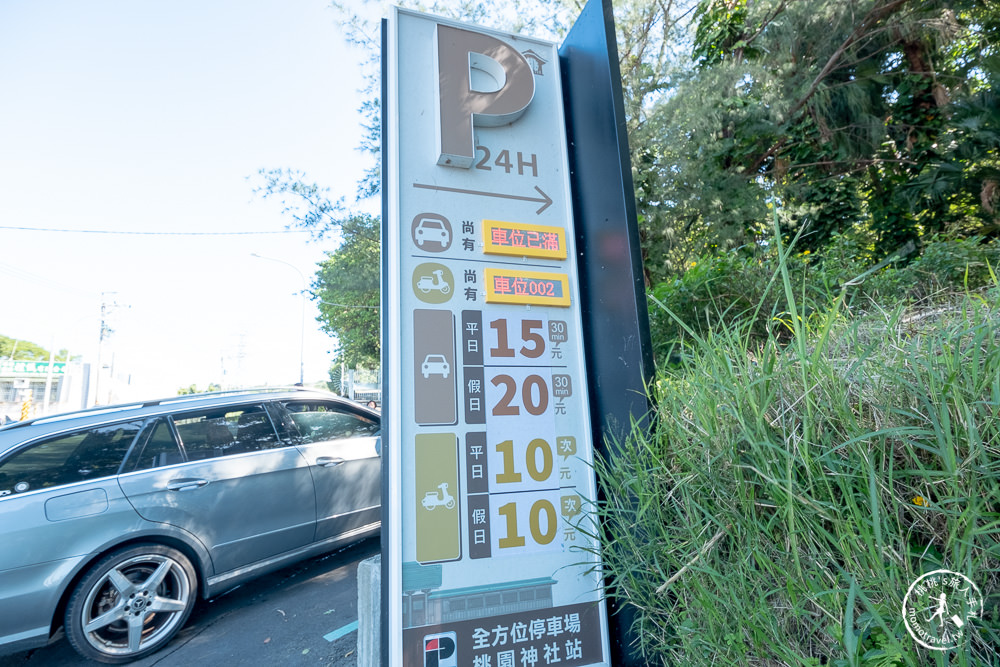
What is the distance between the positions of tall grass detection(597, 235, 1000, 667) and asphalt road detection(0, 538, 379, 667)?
2448 mm

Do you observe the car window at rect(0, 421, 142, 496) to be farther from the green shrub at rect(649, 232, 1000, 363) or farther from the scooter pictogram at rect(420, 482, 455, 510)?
the green shrub at rect(649, 232, 1000, 363)

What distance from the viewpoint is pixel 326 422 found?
14.4 feet

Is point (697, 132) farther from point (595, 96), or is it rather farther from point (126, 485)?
point (126, 485)

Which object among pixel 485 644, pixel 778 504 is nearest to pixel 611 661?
pixel 485 644

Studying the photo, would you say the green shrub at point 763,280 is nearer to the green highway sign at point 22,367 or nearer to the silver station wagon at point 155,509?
the silver station wagon at point 155,509

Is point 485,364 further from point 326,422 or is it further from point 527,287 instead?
point 326,422

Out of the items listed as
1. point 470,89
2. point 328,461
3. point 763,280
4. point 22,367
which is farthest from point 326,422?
point 22,367

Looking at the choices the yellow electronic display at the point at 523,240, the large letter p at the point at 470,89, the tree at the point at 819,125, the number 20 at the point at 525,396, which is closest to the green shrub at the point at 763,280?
the yellow electronic display at the point at 523,240

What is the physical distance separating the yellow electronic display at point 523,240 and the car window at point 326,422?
109 inches

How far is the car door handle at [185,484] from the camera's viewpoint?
3334 millimetres

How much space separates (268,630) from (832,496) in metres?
3.49

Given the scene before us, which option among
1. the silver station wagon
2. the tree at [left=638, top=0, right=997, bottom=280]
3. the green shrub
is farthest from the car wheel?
the tree at [left=638, top=0, right=997, bottom=280]

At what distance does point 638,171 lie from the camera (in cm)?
677

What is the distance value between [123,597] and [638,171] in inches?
264
